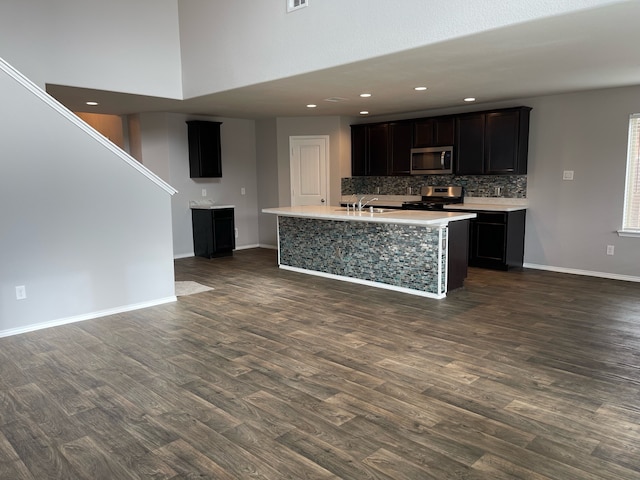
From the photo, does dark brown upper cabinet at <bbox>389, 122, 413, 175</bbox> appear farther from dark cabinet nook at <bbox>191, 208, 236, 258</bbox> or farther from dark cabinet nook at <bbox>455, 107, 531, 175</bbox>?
dark cabinet nook at <bbox>191, 208, 236, 258</bbox>

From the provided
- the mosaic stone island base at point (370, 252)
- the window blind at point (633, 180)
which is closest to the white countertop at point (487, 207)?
the window blind at point (633, 180)

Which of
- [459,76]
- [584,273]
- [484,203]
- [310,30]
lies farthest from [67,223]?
[584,273]

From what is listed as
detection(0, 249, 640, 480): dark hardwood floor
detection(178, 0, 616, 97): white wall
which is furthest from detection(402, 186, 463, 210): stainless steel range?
detection(178, 0, 616, 97): white wall

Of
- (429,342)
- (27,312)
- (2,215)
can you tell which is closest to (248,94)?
(2,215)

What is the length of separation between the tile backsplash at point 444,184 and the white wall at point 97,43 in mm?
3718

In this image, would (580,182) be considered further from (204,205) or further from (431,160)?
(204,205)

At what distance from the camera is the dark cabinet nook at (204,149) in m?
8.07

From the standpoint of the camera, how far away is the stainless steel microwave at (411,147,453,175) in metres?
7.31

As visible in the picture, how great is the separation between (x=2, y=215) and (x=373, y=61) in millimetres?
3597

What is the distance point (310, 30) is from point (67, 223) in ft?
9.94

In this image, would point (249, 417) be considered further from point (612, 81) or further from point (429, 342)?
point (612, 81)

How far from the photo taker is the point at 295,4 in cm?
484

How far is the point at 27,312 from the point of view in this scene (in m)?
4.43

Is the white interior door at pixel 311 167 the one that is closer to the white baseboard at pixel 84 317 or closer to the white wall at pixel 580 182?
the white wall at pixel 580 182
